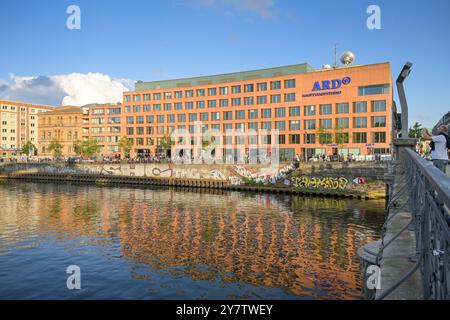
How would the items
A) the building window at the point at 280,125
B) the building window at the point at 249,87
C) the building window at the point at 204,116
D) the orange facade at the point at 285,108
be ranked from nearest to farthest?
the orange facade at the point at 285,108, the building window at the point at 280,125, the building window at the point at 249,87, the building window at the point at 204,116

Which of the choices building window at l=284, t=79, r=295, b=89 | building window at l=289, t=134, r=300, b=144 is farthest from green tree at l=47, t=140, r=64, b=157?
building window at l=284, t=79, r=295, b=89

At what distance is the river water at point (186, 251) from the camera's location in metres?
19.3

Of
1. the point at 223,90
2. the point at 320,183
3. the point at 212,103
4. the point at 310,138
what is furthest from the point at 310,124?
the point at 320,183

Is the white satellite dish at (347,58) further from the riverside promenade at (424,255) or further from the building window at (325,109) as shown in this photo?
the riverside promenade at (424,255)

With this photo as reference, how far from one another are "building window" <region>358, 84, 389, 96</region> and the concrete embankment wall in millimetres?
31187

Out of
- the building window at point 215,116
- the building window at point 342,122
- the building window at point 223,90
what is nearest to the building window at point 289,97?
the building window at point 342,122

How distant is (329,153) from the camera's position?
294 ft

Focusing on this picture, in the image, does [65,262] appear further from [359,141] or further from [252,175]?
[359,141]

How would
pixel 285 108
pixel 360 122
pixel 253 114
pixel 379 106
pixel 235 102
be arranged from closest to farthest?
pixel 379 106 → pixel 360 122 → pixel 285 108 → pixel 253 114 → pixel 235 102

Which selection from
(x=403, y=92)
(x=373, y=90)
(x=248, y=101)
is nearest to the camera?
(x=403, y=92)

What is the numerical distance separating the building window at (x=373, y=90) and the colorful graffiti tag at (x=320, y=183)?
33684 mm

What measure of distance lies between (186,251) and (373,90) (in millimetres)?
72896

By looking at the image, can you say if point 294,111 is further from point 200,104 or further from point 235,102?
point 200,104

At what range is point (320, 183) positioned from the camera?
62938 mm
